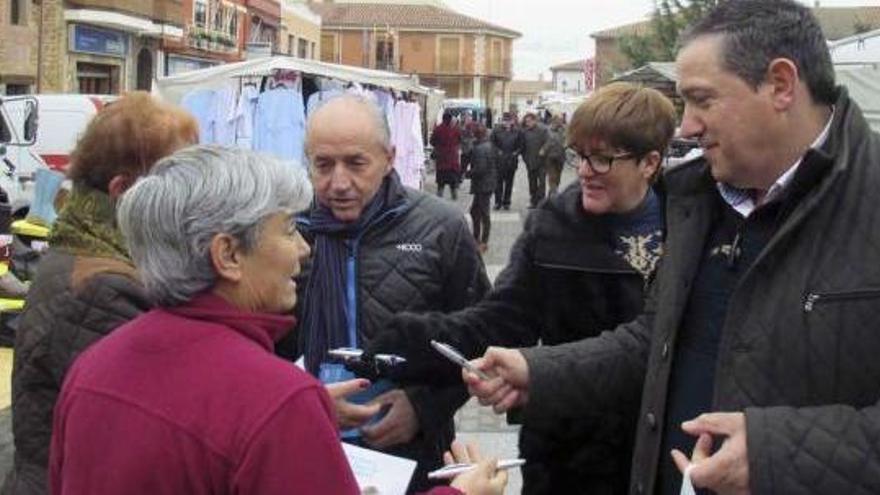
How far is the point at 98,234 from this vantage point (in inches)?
103

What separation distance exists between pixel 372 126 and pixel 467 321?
24.9 inches

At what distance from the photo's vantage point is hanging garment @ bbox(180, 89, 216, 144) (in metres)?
10.8

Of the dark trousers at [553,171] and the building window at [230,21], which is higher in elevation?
the building window at [230,21]

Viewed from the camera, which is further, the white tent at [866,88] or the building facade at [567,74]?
the building facade at [567,74]

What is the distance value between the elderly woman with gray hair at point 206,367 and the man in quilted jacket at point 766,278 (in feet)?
2.43

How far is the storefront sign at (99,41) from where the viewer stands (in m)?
28.4

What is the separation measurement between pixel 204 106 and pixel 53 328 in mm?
8679

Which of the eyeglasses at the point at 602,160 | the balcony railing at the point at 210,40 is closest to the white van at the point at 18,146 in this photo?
the eyeglasses at the point at 602,160

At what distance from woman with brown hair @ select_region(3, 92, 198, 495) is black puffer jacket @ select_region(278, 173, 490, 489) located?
630 millimetres

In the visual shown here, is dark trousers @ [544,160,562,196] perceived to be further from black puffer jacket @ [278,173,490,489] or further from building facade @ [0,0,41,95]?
black puffer jacket @ [278,173,490,489]

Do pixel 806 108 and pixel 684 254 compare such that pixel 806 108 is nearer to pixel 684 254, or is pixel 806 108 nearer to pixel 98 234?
pixel 684 254

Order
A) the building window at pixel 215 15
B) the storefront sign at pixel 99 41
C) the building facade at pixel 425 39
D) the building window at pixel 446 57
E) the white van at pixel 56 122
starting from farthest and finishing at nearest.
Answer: the building window at pixel 446 57
the building facade at pixel 425 39
the building window at pixel 215 15
the storefront sign at pixel 99 41
the white van at pixel 56 122

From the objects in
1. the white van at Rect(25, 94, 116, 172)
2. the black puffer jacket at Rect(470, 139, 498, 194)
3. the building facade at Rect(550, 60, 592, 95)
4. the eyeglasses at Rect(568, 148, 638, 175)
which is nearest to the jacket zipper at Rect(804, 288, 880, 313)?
the eyeglasses at Rect(568, 148, 638, 175)

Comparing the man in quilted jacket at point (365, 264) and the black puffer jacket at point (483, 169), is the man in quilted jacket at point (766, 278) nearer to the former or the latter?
the man in quilted jacket at point (365, 264)
